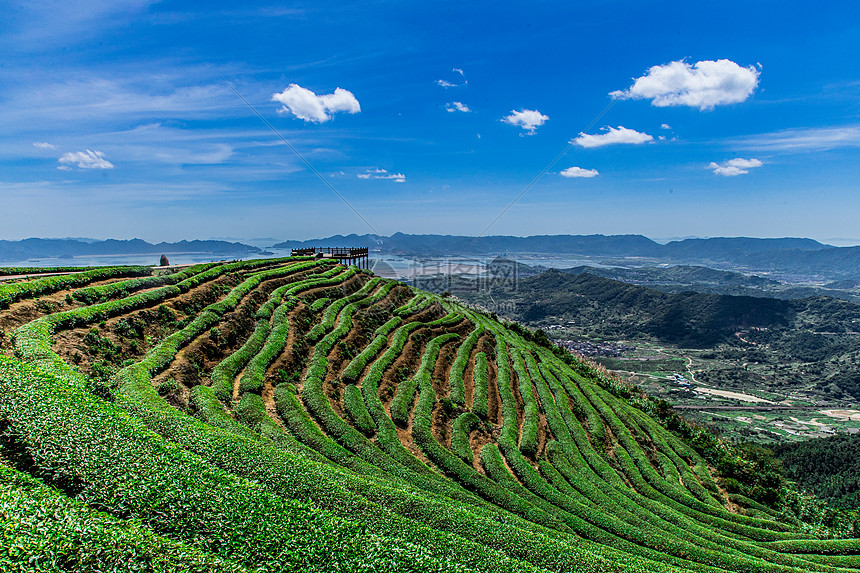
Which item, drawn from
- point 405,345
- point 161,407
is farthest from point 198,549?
point 405,345

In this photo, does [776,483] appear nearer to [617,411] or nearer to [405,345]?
[617,411]

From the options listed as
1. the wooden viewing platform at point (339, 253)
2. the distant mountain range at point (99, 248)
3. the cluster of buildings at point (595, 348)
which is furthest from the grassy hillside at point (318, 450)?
the cluster of buildings at point (595, 348)

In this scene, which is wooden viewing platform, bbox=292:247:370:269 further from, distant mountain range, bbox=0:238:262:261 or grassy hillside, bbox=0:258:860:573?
distant mountain range, bbox=0:238:262:261

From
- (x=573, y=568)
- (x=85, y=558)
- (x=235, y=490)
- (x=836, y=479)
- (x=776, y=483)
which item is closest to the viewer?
(x=85, y=558)

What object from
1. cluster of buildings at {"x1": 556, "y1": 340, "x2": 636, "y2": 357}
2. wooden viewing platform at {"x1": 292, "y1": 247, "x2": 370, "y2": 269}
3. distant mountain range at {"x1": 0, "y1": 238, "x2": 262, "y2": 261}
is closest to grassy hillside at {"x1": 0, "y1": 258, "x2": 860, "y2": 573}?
wooden viewing platform at {"x1": 292, "y1": 247, "x2": 370, "y2": 269}

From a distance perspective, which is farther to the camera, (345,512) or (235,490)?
(345,512)

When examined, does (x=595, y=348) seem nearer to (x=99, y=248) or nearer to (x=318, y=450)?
(x=99, y=248)

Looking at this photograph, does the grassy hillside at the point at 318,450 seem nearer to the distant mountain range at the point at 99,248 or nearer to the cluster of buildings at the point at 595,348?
the distant mountain range at the point at 99,248
